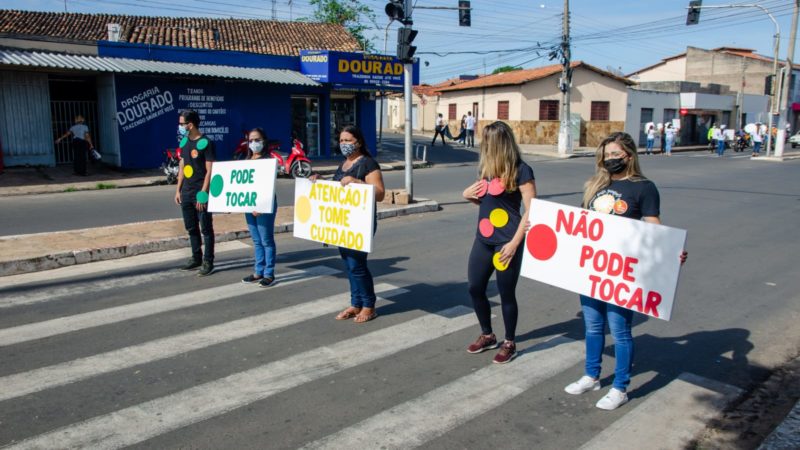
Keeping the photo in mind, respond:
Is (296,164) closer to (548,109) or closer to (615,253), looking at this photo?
(615,253)

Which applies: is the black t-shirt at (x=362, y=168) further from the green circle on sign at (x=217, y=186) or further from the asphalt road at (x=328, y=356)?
the green circle on sign at (x=217, y=186)

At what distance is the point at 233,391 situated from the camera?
14.4 feet

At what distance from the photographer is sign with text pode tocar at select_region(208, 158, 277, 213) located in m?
6.93

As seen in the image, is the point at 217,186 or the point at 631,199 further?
the point at 217,186

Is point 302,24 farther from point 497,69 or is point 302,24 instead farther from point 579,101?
point 497,69

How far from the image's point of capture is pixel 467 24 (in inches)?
885

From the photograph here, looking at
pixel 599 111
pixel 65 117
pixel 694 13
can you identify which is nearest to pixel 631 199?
pixel 65 117

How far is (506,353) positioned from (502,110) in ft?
123

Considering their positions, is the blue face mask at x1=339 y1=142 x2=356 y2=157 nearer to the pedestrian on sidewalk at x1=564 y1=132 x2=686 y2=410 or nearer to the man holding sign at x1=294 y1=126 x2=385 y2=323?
the man holding sign at x1=294 y1=126 x2=385 y2=323

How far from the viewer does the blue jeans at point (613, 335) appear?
415cm

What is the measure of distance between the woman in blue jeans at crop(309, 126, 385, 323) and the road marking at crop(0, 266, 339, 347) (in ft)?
5.21

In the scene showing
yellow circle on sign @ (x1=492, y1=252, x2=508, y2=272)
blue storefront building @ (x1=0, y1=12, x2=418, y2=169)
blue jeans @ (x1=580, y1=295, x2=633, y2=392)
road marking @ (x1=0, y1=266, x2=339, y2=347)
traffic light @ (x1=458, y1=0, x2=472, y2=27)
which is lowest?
road marking @ (x1=0, y1=266, x2=339, y2=347)

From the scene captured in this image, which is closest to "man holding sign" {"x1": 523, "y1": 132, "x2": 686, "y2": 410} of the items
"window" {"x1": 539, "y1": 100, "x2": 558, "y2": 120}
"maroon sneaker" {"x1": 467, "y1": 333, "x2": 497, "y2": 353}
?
"maroon sneaker" {"x1": 467, "y1": 333, "x2": 497, "y2": 353}

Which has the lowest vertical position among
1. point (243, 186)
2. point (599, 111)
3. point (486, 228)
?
point (486, 228)
